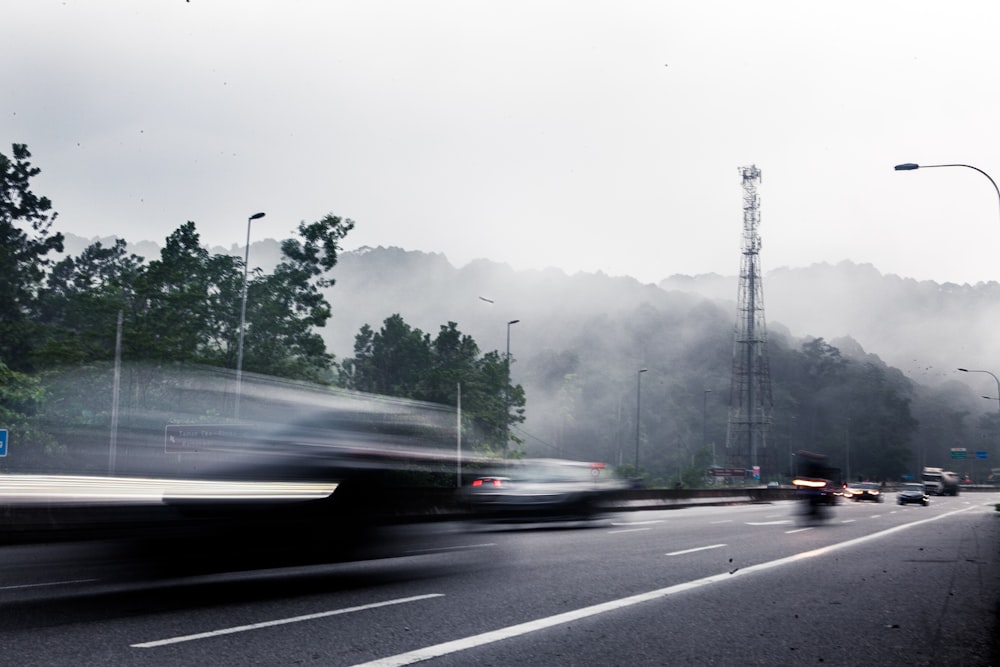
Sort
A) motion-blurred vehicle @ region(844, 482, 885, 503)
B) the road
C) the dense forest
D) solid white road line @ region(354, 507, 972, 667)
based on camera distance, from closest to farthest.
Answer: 1. solid white road line @ region(354, 507, 972, 667)
2. the road
3. the dense forest
4. motion-blurred vehicle @ region(844, 482, 885, 503)

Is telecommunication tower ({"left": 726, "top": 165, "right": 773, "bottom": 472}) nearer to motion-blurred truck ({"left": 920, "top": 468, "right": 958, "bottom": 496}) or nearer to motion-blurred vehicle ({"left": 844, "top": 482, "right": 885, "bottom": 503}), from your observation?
motion-blurred truck ({"left": 920, "top": 468, "right": 958, "bottom": 496})

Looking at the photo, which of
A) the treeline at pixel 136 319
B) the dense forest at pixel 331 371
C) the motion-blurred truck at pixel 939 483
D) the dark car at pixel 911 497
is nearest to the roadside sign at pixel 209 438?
the dense forest at pixel 331 371

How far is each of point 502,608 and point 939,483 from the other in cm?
7769

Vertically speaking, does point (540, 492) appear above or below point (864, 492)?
above

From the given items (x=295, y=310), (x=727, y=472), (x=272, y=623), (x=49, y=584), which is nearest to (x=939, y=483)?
(x=727, y=472)

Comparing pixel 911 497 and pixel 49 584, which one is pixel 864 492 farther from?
pixel 49 584

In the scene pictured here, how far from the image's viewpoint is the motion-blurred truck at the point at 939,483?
76.9 m

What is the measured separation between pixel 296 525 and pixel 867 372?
177 meters

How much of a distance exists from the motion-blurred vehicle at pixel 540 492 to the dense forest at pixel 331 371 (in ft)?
4.08

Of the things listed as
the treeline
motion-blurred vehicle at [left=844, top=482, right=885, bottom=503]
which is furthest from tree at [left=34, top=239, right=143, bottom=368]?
motion-blurred vehicle at [left=844, top=482, right=885, bottom=503]

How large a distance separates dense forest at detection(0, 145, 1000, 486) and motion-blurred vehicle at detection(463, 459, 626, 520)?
4.08ft

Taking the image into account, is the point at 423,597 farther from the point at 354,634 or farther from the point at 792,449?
the point at 792,449

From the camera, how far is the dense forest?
39656 millimetres

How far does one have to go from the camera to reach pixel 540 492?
1930cm
